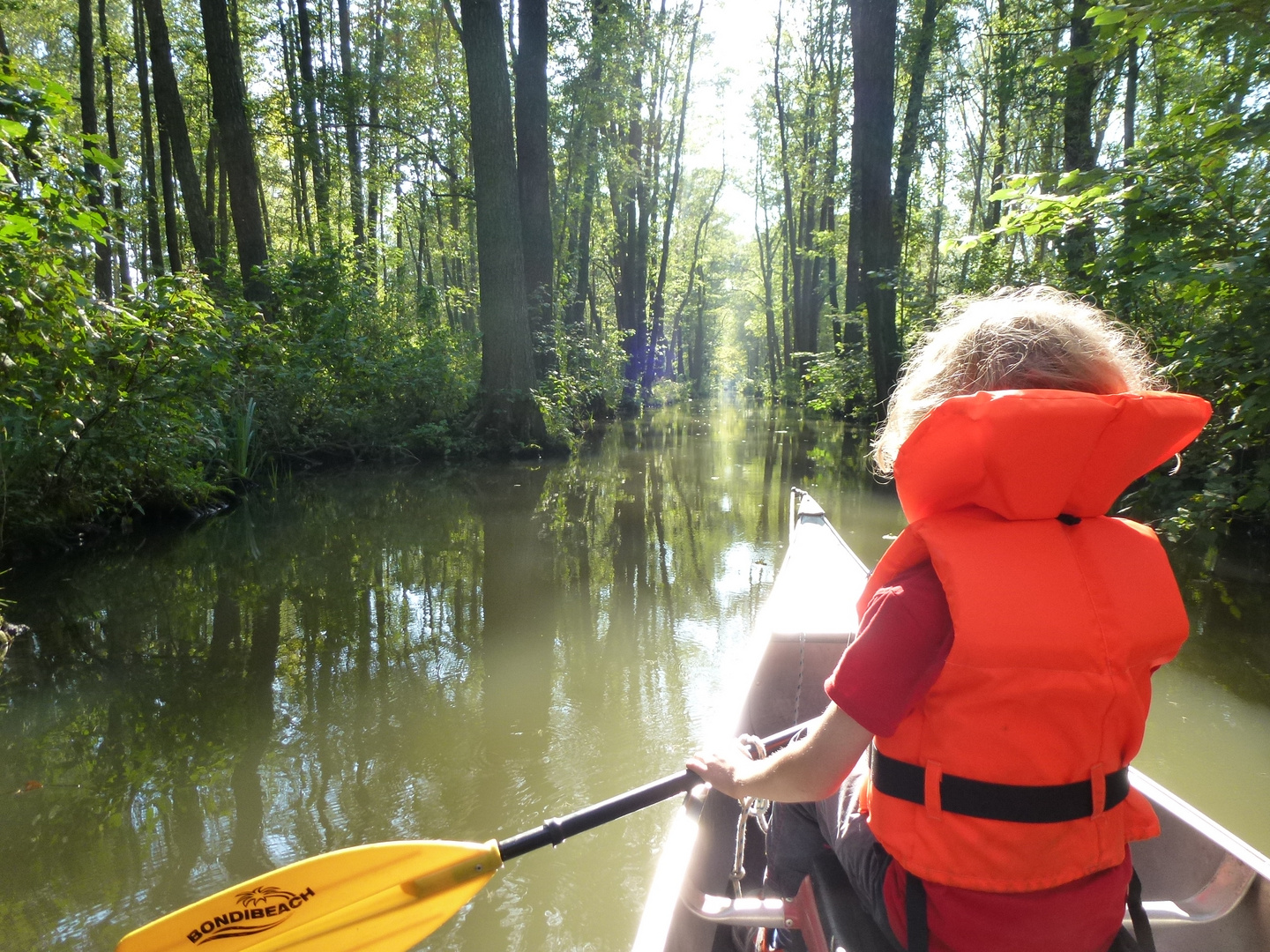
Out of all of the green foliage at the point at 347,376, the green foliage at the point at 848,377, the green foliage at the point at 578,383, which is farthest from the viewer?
the green foliage at the point at 848,377

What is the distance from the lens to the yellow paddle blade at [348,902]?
1.72 metres

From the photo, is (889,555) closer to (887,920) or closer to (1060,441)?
(1060,441)

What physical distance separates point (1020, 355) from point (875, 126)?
10258mm

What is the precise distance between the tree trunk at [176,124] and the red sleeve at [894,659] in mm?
11335

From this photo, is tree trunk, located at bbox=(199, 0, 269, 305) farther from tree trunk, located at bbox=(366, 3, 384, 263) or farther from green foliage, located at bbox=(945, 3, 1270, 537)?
green foliage, located at bbox=(945, 3, 1270, 537)

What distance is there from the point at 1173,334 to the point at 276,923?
6.39 metres

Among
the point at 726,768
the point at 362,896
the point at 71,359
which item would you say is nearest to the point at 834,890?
the point at 726,768

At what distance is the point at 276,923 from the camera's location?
1.75 metres

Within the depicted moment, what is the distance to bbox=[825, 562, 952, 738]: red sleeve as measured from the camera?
3.70 ft

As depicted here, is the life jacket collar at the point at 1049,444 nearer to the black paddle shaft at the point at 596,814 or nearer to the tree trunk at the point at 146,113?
the black paddle shaft at the point at 596,814

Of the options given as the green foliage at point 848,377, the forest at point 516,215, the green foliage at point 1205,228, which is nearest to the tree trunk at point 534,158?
the forest at point 516,215

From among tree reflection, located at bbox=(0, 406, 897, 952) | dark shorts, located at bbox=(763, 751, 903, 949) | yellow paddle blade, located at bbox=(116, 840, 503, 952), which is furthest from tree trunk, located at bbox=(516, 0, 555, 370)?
dark shorts, located at bbox=(763, 751, 903, 949)

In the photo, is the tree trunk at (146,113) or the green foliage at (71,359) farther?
the tree trunk at (146,113)

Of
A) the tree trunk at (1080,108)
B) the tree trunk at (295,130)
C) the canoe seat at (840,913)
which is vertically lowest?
the canoe seat at (840,913)
